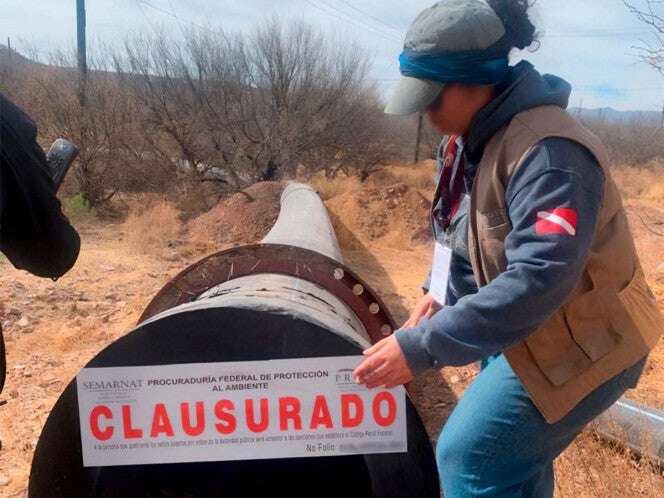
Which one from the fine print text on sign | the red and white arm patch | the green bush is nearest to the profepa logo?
the fine print text on sign

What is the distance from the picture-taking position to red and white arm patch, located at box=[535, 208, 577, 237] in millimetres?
1587

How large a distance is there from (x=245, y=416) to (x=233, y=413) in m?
0.04

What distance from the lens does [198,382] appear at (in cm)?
190

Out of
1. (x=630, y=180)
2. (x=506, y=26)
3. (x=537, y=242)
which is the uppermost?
(x=506, y=26)

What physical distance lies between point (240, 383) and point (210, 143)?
14459mm

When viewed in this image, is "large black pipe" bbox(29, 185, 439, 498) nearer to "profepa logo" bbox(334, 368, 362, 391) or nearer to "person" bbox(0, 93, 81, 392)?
"profepa logo" bbox(334, 368, 362, 391)

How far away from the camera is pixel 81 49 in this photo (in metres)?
19.5

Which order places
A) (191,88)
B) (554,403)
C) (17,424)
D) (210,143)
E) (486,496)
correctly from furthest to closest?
(191,88) < (210,143) < (17,424) < (486,496) < (554,403)

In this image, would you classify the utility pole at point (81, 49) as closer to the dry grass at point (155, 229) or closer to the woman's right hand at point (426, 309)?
the dry grass at point (155, 229)

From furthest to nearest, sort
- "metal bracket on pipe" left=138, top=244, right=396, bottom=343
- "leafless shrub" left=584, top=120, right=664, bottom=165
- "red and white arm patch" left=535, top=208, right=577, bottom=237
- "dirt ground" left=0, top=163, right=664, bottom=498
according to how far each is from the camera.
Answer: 1. "leafless shrub" left=584, top=120, right=664, bottom=165
2. "dirt ground" left=0, top=163, right=664, bottom=498
3. "metal bracket on pipe" left=138, top=244, right=396, bottom=343
4. "red and white arm patch" left=535, top=208, right=577, bottom=237

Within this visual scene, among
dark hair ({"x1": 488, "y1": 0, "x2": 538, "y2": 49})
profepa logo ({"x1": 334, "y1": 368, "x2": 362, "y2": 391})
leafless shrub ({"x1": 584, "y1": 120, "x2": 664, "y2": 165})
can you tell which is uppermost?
dark hair ({"x1": 488, "y1": 0, "x2": 538, "y2": 49})

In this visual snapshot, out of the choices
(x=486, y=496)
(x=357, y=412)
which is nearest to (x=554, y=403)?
(x=486, y=496)

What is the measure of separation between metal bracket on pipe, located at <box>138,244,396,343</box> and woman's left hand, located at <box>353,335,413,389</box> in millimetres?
1088

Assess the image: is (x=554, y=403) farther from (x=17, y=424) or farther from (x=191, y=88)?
(x=191, y=88)
